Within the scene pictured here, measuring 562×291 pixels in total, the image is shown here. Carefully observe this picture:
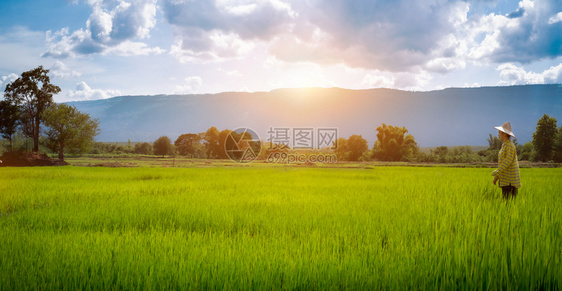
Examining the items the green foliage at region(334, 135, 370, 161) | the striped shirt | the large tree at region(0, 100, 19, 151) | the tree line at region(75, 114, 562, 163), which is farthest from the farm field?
the large tree at region(0, 100, 19, 151)

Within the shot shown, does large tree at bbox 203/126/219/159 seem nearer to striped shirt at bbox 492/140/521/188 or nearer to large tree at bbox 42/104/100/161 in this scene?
large tree at bbox 42/104/100/161

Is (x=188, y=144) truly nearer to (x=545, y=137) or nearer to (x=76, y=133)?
(x=76, y=133)

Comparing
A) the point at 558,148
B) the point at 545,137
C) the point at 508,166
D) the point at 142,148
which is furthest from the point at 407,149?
the point at 142,148

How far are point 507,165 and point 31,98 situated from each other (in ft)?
159

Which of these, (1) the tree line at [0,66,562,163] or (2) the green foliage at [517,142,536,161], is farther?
(2) the green foliage at [517,142,536,161]

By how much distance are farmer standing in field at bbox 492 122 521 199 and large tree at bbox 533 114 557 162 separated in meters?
41.2

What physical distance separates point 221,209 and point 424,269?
535 cm

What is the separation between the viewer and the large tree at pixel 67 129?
3906 cm

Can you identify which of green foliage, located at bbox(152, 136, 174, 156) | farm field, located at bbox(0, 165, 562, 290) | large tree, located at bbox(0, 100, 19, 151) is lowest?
farm field, located at bbox(0, 165, 562, 290)

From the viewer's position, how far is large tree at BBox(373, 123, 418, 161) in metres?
44.7

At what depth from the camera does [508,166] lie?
8.59 meters

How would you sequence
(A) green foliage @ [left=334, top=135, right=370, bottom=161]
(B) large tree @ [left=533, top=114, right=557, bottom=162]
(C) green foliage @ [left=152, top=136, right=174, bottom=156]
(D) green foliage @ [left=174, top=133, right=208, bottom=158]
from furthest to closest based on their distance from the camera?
1. (D) green foliage @ [left=174, top=133, right=208, bottom=158]
2. (C) green foliage @ [left=152, top=136, right=174, bottom=156]
3. (A) green foliage @ [left=334, top=135, right=370, bottom=161]
4. (B) large tree @ [left=533, top=114, right=557, bottom=162]

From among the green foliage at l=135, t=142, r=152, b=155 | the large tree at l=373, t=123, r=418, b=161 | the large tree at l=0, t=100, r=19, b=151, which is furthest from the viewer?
the green foliage at l=135, t=142, r=152, b=155

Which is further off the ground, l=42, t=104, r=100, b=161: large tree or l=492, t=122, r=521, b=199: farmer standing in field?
l=42, t=104, r=100, b=161: large tree
